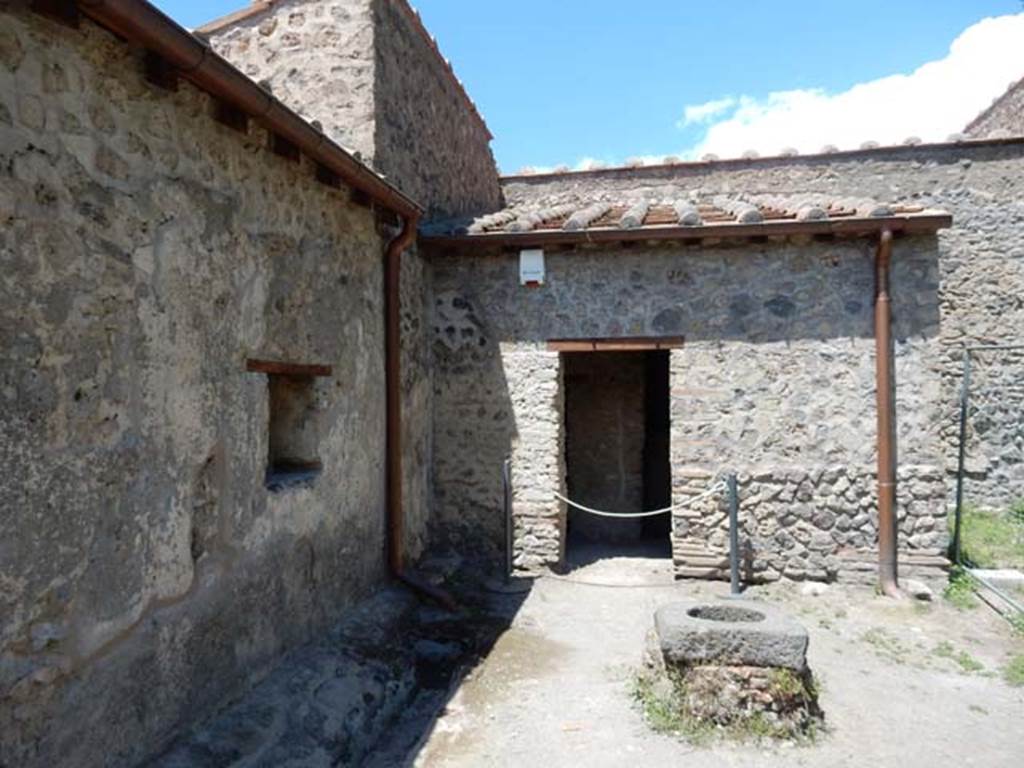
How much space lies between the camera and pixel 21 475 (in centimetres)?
250

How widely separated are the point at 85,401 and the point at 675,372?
5.25 meters

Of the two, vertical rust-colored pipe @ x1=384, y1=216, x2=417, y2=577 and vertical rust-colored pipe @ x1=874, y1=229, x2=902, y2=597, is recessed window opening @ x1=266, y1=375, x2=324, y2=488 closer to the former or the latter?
vertical rust-colored pipe @ x1=384, y1=216, x2=417, y2=577

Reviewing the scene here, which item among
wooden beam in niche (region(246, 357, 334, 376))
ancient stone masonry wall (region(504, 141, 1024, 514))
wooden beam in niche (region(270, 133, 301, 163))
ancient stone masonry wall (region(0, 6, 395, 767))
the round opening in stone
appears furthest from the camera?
ancient stone masonry wall (region(504, 141, 1024, 514))

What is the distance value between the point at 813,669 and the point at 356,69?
19.2 feet

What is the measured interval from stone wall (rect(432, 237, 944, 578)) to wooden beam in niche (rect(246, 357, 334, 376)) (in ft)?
8.54

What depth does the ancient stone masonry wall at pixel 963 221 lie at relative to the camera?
1070cm

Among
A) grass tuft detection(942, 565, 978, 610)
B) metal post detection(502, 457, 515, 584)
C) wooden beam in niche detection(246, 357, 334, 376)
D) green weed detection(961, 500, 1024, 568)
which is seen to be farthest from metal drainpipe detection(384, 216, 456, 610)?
green weed detection(961, 500, 1024, 568)

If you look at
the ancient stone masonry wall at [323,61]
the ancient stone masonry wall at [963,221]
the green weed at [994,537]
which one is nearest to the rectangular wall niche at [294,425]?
the ancient stone masonry wall at [323,61]

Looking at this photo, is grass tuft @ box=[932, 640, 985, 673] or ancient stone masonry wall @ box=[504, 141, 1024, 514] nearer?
grass tuft @ box=[932, 640, 985, 673]

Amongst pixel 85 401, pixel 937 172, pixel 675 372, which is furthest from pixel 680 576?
pixel 937 172

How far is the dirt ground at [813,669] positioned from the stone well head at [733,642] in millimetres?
426

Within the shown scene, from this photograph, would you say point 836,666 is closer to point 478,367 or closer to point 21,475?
point 478,367

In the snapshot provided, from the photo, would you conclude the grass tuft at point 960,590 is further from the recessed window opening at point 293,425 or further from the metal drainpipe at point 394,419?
the recessed window opening at point 293,425

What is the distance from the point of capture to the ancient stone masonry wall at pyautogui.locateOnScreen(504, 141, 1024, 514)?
10703 mm
